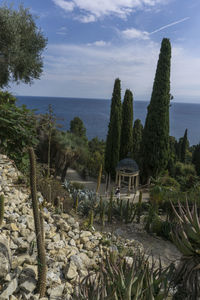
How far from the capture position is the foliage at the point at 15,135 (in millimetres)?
5027

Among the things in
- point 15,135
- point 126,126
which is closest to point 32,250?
point 15,135

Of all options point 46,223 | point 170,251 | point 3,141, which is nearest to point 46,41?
point 3,141

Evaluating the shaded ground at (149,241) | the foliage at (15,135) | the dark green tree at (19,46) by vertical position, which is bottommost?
the shaded ground at (149,241)

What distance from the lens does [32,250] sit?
2996 mm

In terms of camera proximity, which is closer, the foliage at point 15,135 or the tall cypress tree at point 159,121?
the foliage at point 15,135

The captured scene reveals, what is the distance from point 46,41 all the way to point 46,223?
9.40m

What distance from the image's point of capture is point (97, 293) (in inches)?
79.1

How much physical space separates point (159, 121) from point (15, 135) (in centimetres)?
1012

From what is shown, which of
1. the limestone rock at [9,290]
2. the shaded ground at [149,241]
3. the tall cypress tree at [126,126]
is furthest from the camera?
the tall cypress tree at [126,126]

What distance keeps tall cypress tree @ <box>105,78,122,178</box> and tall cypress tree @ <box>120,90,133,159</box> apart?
0.69 meters

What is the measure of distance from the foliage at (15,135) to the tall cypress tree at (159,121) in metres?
9.50

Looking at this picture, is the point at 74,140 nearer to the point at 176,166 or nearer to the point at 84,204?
the point at 84,204

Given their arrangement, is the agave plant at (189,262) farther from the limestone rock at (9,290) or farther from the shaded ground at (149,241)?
the shaded ground at (149,241)

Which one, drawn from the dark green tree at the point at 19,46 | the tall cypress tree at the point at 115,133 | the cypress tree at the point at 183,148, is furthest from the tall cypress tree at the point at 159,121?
the cypress tree at the point at 183,148
